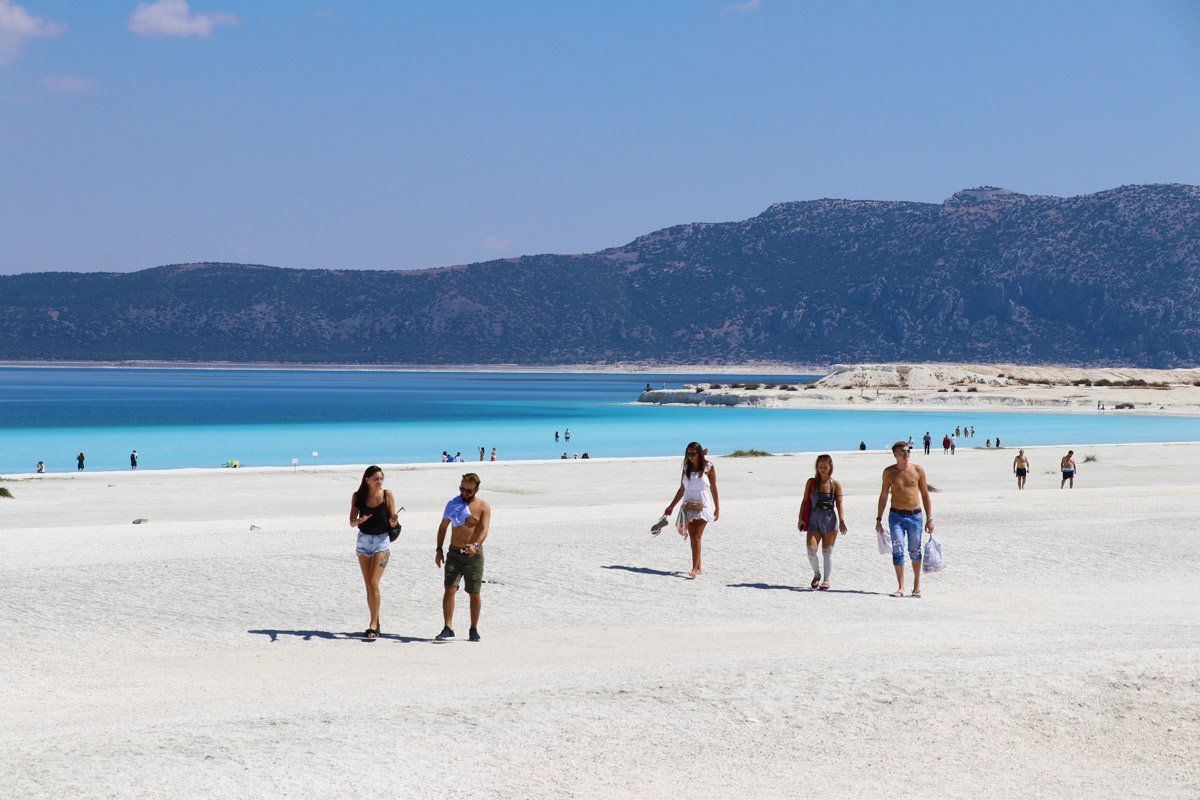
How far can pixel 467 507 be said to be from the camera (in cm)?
1119

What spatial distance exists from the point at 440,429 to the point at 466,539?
67.0 metres

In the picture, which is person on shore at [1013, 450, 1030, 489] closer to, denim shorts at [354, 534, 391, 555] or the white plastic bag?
the white plastic bag

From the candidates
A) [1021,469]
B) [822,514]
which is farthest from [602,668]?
[1021,469]

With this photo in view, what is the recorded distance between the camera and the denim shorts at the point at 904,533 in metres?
13.9

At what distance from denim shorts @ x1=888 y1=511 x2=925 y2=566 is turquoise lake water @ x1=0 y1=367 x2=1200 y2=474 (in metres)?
36.0

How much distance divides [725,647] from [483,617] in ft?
8.14

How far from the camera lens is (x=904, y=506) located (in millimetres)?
13789

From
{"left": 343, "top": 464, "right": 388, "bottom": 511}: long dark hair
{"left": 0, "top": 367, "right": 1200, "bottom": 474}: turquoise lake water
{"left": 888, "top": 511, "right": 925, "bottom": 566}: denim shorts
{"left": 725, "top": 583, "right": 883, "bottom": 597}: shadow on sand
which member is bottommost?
{"left": 0, "top": 367, "right": 1200, "bottom": 474}: turquoise lake water

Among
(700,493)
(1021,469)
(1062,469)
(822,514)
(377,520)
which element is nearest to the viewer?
(377,520)

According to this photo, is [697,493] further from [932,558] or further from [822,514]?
[932,558]

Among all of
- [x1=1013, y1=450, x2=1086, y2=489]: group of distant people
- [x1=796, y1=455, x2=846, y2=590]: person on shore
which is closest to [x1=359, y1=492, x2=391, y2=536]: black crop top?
[x1=796, y1=455, x2=846, y2=590]: person on shore

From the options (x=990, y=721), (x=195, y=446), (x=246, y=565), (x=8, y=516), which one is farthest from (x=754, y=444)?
(x=990, y=721)

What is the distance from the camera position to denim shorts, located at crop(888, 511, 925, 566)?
1391 cm

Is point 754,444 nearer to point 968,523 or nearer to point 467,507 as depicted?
point 968,523
